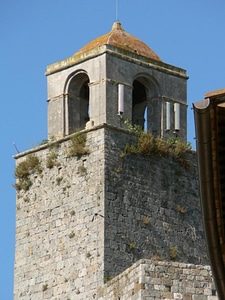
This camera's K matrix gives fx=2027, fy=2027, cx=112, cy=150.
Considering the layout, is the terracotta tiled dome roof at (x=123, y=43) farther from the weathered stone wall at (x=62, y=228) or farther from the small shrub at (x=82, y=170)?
the small shrub at (x=82, y=170)

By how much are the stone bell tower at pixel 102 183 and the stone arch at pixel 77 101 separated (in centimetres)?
2

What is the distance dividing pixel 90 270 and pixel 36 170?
12.8 feet

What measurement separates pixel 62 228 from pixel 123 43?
192 inches

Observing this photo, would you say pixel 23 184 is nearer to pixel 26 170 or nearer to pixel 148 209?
pixel 26 170

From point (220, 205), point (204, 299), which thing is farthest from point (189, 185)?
point (220, 205)

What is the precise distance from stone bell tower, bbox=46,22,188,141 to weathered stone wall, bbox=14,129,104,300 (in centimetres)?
87

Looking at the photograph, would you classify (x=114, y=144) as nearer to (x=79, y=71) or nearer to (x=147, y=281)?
(x=79, y=71)

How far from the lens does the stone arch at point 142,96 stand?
1859 inches

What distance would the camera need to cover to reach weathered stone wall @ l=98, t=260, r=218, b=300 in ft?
123

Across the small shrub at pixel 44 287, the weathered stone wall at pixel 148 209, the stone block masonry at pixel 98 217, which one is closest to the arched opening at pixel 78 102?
the stone block masonry at pixel 98 217

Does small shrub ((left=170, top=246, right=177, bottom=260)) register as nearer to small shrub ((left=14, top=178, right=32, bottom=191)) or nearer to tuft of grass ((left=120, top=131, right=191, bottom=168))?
tuft of grass ((left=120, top=131, right=191, bottom=168))

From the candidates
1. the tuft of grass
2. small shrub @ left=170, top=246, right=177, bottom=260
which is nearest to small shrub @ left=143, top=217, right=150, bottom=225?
small shrub @ left=170, top=246, right=177, bottom=260

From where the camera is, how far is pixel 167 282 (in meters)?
37.7

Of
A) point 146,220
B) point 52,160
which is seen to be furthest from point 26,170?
point 146,220
